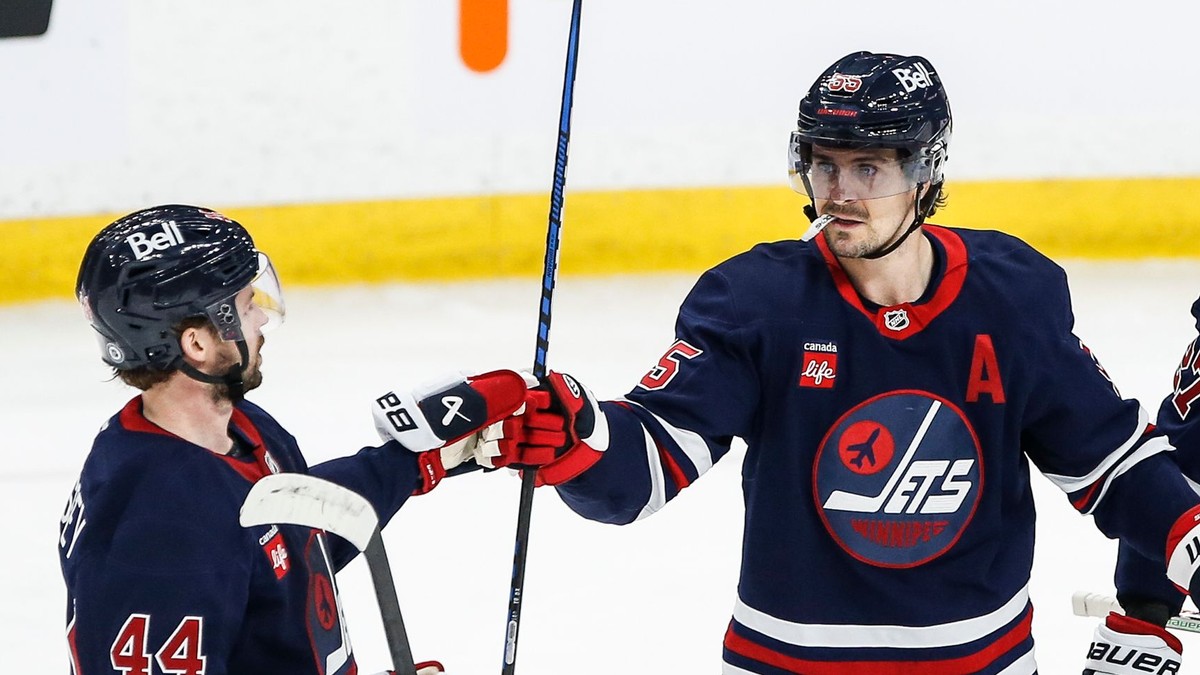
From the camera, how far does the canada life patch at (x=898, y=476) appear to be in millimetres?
1881

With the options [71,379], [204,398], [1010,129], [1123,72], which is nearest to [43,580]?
[71,379]

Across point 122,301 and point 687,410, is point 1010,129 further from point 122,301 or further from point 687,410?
point 122,301

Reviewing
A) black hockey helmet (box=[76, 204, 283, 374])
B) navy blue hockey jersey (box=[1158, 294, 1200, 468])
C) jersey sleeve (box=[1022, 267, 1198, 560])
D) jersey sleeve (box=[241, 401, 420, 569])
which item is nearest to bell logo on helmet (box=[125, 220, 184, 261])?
black hockey helmet (box=[76, 204, 283, 374])

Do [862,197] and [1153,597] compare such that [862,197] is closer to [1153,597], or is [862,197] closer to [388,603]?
[388,603]

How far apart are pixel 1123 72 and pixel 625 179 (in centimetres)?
156

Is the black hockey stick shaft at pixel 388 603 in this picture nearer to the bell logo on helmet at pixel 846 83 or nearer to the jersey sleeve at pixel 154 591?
the jersey sleeve at pixel 154 591

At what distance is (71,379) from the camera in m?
4.45

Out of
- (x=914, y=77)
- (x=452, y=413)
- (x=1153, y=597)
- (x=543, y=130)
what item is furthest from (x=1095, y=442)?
(x=543, y=130)

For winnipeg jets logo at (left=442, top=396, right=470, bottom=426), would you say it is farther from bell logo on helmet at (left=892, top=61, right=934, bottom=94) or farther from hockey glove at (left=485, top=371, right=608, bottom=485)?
bell logo on helmet at (left=892, top=61, right=934, bottom=94)

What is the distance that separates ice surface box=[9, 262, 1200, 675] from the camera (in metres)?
3.11

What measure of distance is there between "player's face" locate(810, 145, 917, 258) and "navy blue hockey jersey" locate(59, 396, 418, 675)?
2.33 feet

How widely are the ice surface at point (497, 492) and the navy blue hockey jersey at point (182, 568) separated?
52.3 inches

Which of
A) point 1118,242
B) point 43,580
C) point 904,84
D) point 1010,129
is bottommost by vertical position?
point 43,580

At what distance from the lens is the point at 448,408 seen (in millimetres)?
1775
